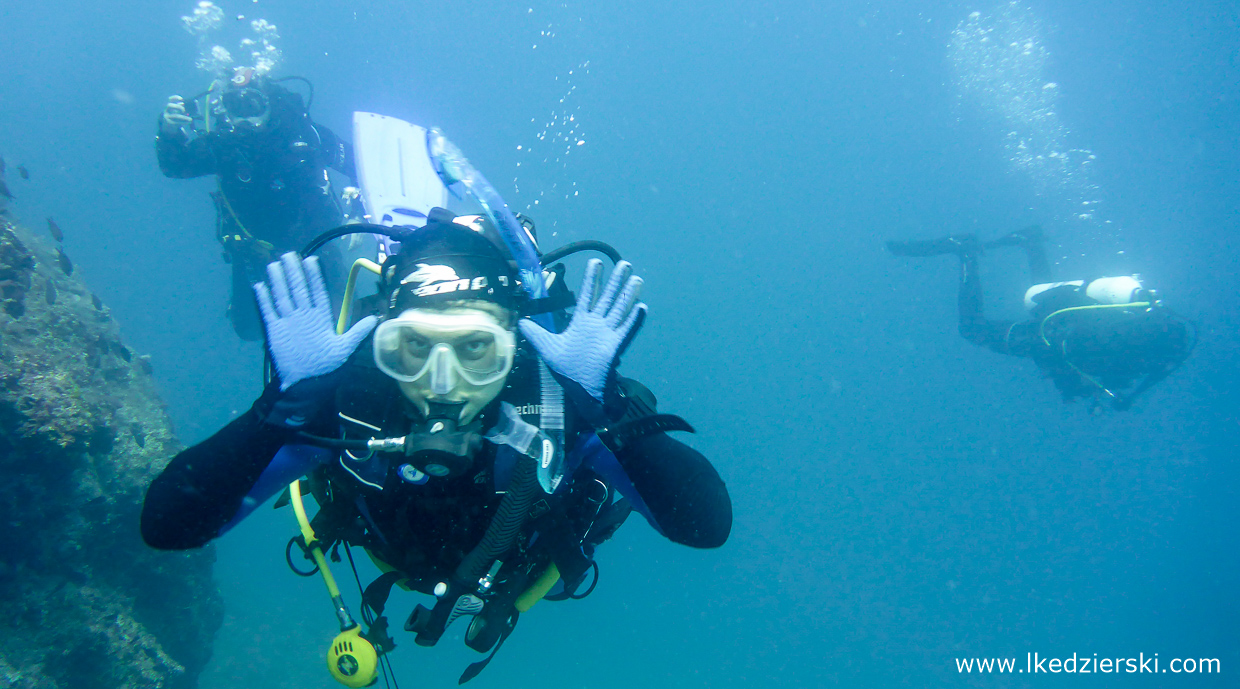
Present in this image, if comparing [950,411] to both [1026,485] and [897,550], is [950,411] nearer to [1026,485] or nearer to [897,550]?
[1026,485]

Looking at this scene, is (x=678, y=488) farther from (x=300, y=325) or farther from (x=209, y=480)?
(x=209, y=480)

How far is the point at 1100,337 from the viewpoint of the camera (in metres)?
9.04

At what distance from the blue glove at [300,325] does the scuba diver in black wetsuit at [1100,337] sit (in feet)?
37.5

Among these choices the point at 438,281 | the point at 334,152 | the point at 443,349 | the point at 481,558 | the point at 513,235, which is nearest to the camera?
the point at 443,349

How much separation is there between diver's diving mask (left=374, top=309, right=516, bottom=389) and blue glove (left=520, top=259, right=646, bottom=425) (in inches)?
6.7

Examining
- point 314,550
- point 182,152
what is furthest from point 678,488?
point 182,152

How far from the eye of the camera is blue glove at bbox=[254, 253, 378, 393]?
2.12 metres

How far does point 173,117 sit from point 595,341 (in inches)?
324

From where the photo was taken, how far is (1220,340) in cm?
4103

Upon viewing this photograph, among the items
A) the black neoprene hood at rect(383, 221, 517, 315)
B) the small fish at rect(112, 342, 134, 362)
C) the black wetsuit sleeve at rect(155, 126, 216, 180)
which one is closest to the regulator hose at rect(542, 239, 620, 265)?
the black neoprene hood at rect(383, 221, 517, 315)

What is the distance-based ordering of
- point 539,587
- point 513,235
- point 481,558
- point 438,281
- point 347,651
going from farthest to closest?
point 539,587
point 347,651
point 481,558
point 513,235
point 438,281

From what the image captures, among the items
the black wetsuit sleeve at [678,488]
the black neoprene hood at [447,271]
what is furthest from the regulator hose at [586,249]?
the black wetsuit sleeve at [678,488]

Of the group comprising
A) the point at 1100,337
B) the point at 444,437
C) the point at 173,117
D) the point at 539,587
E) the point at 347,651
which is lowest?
the point at 1100,337

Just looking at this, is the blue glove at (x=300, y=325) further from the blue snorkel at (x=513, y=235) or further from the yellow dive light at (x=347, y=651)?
the yellow dive light at (x=347, y=651)
